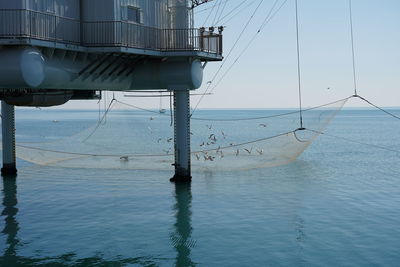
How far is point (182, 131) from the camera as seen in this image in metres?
40.0

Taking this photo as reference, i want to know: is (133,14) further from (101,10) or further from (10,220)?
(10,220)

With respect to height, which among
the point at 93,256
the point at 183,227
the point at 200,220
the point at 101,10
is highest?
the point at 101,10

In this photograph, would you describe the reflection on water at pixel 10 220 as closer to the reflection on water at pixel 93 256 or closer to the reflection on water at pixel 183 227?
the reflection on water at pixel 93 256

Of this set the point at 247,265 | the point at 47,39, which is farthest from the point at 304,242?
the point at 47,39

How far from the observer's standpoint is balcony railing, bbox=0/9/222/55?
2769 cm

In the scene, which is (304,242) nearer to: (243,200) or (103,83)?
(243,200)

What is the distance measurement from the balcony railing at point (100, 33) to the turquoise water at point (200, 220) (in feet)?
34.1

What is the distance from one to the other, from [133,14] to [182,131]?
9762mm

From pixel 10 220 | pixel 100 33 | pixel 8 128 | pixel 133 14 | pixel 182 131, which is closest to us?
pixel 10 220

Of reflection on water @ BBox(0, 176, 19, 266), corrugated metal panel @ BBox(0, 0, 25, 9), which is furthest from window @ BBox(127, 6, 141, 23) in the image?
reflection on water @ BBox(0, 176, 19, 266)

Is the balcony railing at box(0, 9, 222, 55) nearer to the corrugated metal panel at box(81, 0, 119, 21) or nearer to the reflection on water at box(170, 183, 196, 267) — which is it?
the corrugated metal panel at box(81, 0, 119, 21)

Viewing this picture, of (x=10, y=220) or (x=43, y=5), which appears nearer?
(x=43, y=5)

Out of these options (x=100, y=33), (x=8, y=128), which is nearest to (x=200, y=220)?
(x=100, y=33)

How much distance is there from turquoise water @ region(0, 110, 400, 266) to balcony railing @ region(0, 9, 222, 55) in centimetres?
1039
